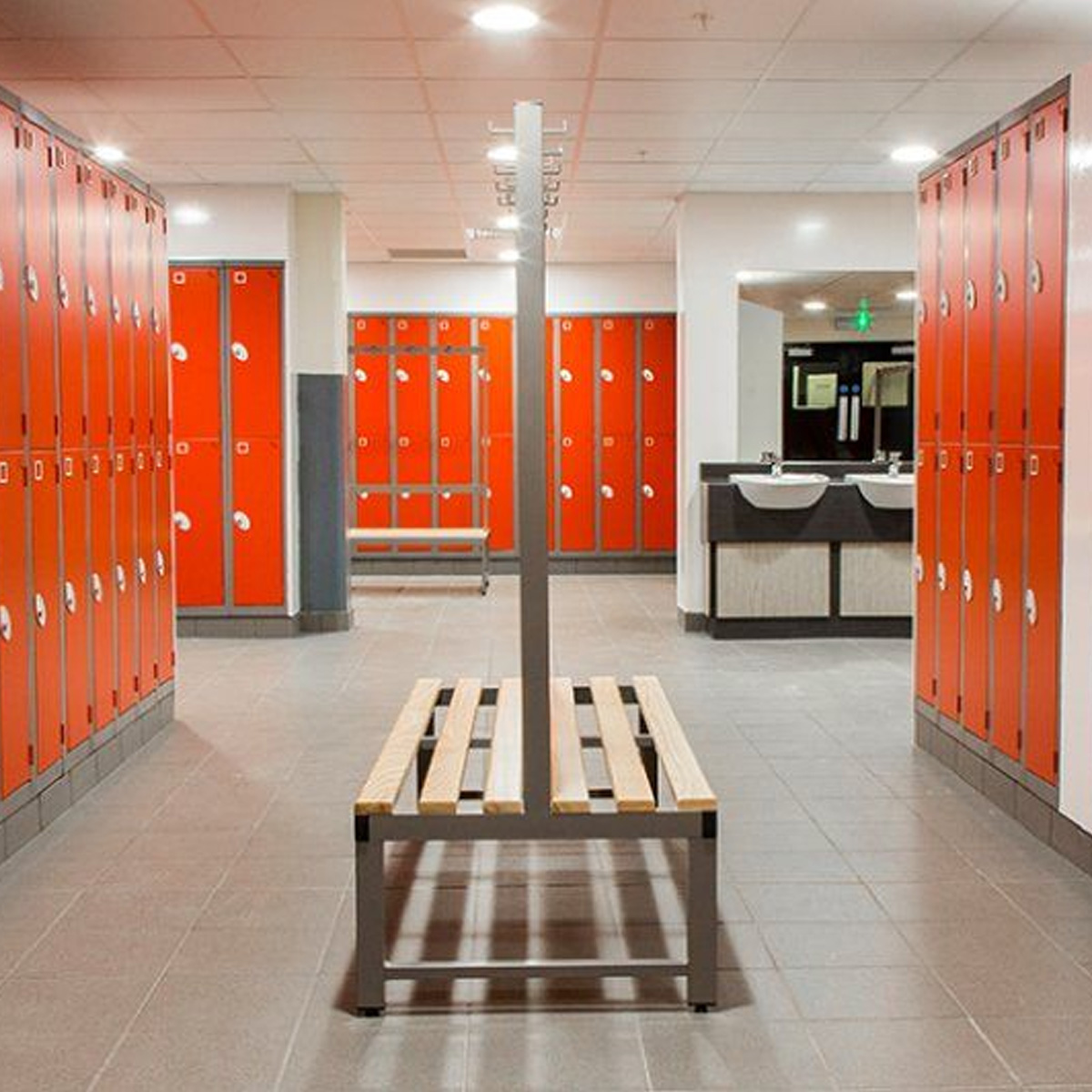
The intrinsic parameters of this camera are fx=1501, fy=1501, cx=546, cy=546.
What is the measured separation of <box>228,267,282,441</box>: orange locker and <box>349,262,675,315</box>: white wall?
3760 millimetres

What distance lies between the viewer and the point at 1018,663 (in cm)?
464

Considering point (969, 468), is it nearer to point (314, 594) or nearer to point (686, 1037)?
point (686, 1037)

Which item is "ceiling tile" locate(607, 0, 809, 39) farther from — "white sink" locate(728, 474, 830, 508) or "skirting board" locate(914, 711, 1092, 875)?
"white sink" locate(728, 474, 830, 508)

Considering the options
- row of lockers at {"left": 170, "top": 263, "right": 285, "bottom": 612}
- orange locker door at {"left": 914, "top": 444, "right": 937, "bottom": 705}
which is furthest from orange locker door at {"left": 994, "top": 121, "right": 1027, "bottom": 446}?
row of lockers at {"left": 170, "top": 263, "right": 285, "bottom": 612}

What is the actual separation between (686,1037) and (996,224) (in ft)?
9.79

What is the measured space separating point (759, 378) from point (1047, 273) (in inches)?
218

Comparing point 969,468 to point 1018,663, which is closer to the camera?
point 1018,663

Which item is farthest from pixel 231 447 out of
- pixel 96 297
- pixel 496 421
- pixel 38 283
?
pixel 38 283

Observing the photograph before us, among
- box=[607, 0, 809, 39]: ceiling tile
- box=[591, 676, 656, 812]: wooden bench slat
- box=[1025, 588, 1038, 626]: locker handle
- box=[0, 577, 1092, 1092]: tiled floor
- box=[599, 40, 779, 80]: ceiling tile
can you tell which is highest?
box=[607, 0, 809, 39]: ceiling tile

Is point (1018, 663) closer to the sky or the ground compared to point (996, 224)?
closer to the ground

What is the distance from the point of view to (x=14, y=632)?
4.36m

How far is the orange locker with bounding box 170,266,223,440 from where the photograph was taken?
348 inches

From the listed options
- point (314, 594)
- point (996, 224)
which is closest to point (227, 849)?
point (996, 224)

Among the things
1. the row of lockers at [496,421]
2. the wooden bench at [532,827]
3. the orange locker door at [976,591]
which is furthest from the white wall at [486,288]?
the wooden bench at [532,827]
